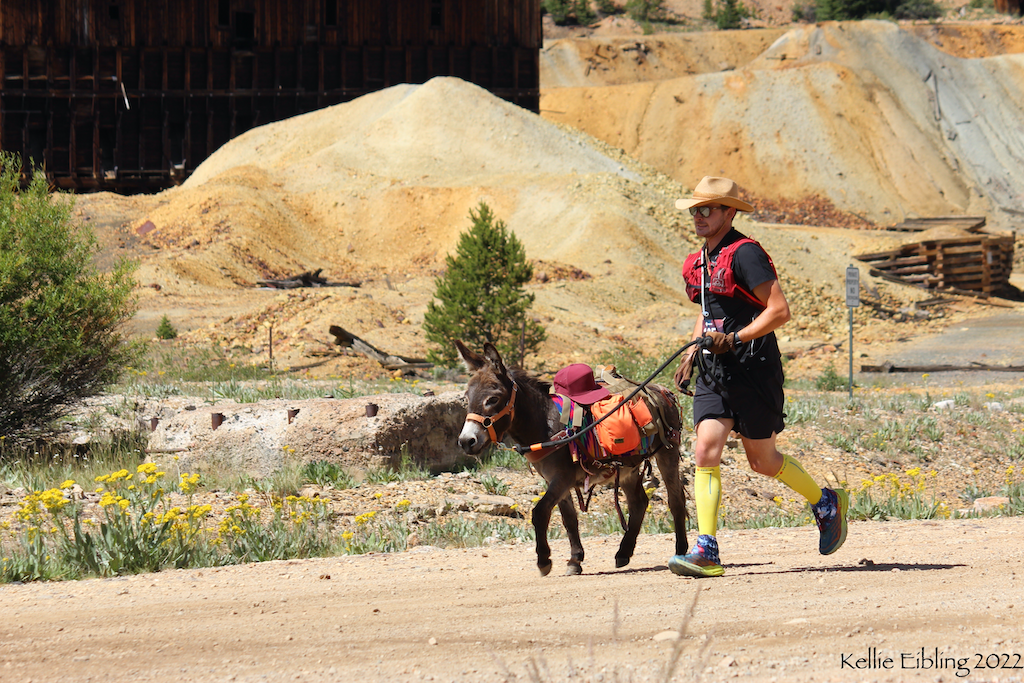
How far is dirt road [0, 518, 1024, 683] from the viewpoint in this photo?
13.3 ft

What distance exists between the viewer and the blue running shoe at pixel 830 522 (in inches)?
231

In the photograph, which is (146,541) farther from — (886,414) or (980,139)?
(980,139)

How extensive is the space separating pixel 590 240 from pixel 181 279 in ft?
41.2

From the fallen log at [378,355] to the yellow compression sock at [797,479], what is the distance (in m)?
15.1

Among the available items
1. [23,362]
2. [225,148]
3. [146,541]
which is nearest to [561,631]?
[146,541]

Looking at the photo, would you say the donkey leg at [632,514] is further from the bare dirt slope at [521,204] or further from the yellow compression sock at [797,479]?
the bare dirt slope at [521,204]

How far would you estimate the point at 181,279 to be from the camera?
101 ft

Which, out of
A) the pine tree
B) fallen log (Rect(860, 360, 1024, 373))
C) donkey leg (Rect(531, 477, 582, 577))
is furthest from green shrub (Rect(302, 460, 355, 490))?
fallen log (Rect(860, 360, 1024, 373))

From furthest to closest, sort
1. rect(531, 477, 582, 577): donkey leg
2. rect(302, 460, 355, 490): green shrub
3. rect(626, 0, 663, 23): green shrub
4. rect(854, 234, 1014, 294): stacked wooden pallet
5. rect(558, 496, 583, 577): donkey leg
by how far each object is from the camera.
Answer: rect(626, 0, 663, 23): green shrub
rect(854, 234, 1014, 294): stacked wooden pallet
rect(302, 460, 355, 490): green shrub
rect(558, 496, 583, 577): donkey leg
rect(531, 477, 582, 577): donkey leg

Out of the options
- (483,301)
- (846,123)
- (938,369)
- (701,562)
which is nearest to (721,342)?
(701,562)

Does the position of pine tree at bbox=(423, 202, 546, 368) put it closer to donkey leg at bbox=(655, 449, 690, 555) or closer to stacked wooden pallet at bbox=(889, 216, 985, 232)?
donkey leg at bbox=(655, 449, 690, 555)

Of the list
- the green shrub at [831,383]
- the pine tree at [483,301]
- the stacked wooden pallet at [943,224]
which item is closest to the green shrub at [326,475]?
the pine tree at [483,301]

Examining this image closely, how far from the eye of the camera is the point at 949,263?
1499 inches

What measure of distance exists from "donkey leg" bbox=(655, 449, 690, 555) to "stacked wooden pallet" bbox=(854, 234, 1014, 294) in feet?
109
